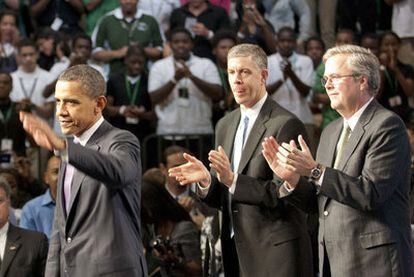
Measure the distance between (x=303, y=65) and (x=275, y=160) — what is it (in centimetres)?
646

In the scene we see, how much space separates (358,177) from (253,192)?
78 cm

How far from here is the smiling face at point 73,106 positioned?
5566 millimetres

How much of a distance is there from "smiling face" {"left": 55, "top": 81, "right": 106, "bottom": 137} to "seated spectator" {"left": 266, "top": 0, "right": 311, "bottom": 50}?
7.70 m

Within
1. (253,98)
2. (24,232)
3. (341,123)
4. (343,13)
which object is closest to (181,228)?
(24,232)

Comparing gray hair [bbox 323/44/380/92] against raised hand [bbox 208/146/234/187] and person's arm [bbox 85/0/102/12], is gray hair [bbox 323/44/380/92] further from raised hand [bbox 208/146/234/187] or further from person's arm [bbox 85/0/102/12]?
person's arm [bbox 85/0/102/12]

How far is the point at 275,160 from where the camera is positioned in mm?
5652

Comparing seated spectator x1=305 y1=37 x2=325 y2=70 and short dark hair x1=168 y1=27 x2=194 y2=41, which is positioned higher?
short dark hair x1=168 y1=27 x2=194 y2=41

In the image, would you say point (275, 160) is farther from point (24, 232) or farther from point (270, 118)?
point (24, 232)

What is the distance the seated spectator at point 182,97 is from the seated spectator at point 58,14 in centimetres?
209

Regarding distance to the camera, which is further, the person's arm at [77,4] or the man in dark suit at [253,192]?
the person's arm at [77,4]

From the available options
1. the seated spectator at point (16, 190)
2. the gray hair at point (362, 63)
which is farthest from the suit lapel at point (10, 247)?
the gray hair at point (362, 63)

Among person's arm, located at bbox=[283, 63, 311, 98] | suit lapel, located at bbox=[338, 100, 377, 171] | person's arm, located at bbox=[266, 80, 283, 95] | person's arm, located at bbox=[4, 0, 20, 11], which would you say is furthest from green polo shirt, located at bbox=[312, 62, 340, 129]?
suit lapel, located at bbox=[338, 100, 377, 171]

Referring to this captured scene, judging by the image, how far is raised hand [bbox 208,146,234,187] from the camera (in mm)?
5914

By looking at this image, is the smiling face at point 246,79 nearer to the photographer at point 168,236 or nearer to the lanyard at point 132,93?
the photographer at point 168,236
